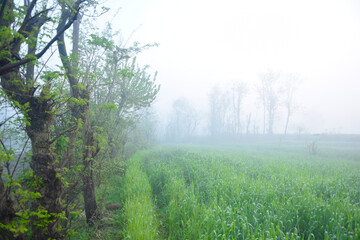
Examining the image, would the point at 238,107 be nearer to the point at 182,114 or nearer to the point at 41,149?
the point at 182,114

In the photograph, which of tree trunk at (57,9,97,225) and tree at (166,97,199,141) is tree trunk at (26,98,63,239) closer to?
tree trunk at (57,9,97,225)

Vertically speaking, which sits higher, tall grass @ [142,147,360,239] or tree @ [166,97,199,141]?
tree @ [166,97,199,141]

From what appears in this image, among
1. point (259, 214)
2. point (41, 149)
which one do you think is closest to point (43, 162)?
point (41, 149)

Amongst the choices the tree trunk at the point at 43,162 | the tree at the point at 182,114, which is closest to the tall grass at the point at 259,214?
the tree trunk at the point at 43,162

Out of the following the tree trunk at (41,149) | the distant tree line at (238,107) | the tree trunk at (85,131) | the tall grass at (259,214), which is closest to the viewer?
the tree trunk at (41,149)

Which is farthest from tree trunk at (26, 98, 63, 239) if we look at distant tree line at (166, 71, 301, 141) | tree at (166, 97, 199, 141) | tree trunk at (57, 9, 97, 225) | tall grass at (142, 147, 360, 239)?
tree at (166, 97, 199, 141)

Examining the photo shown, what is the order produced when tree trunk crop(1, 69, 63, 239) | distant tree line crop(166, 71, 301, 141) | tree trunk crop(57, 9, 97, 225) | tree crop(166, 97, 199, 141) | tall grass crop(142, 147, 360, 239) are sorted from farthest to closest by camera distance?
tree crop(166, 97, 199, 141)
distant tree line crop(166, 71, 301, 141)
tree trunk crop(57, 9, 97, 225)
tall grass crop(142, 147, 360, 239)
tree trunk crop(1, 69, 63, 239)

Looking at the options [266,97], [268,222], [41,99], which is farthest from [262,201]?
[266,97]

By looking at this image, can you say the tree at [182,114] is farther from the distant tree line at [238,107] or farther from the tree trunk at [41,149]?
the tree trunk at [41,149]

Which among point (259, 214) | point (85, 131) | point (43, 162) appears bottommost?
point (259, 214)

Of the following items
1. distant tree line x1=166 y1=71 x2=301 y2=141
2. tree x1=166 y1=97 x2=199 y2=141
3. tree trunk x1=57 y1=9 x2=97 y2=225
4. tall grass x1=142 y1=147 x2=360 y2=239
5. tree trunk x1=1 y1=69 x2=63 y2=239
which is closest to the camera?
tree trunk x1=1 y1=69 x2=63 y2=239

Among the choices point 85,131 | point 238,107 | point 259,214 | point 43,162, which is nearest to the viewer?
point 43,162

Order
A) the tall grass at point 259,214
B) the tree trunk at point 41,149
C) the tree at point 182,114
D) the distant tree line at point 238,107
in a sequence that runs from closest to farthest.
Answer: the tree trunk at point 41,149 < the tall grass at point 259,214 < the distant tree line at point 238,107 < the tree at point 182,114

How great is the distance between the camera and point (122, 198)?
6094 mm
